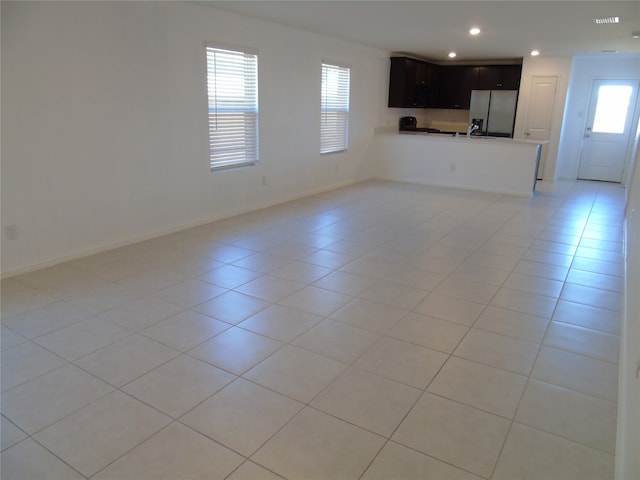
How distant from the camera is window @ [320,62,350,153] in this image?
688cm

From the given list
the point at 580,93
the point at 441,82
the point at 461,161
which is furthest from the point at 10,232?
the point at 580,93

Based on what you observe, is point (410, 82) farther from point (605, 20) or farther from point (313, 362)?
point (313, 362)

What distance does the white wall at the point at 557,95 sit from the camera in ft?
26.8

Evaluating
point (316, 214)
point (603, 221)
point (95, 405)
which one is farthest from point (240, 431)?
point (603, 221)

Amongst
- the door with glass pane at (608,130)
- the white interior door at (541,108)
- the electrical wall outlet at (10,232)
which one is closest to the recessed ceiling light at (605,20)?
the white interior door at (541,108)

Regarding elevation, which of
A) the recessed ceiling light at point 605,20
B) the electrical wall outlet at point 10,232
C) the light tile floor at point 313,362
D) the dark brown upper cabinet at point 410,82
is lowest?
the light tile floor at point 313,362

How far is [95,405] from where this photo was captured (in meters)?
2.11

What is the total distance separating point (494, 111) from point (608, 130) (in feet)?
6.83

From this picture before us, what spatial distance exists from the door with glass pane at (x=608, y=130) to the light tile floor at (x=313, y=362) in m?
5.15

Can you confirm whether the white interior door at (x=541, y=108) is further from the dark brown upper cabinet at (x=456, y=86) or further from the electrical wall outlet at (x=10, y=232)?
the electrical wall outlet at (x=10, y=232)

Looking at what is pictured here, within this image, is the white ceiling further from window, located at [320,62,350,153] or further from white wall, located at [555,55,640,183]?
white wall, located at [555,55,640,183]

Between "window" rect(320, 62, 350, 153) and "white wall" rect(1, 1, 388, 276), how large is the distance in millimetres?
919

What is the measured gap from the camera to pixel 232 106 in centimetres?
529

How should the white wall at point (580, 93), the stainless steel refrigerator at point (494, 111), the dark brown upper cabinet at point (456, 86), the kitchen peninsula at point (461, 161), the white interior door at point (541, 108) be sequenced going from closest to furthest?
the kitchen peninsula at point (461, 161)
the white wall at point (580, 93)
the white interior door at point (541, 108)
the stainless steel refrigerator at point (494, 111)
the dark brown upper cabinet at point (456, 86)
